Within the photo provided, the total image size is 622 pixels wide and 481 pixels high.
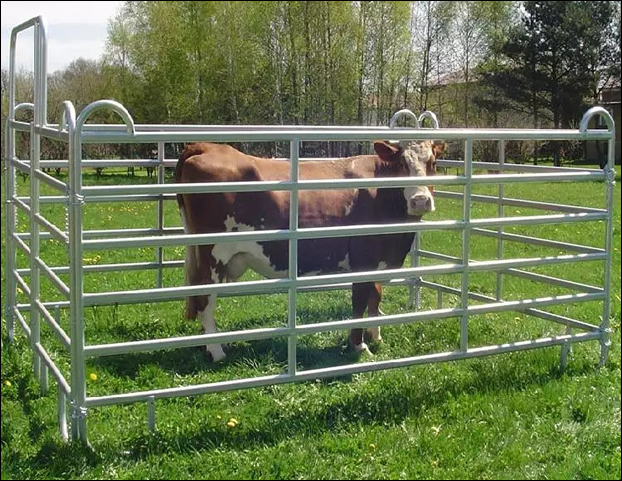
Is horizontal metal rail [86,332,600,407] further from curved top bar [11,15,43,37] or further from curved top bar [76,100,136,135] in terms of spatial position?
curved top bar [11,15,43,37]

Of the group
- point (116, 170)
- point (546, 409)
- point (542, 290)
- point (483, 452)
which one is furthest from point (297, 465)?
point (542, 290)

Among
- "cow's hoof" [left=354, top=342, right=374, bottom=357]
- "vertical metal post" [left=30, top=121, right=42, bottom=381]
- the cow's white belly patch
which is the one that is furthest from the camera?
"cow's hoof" [left=354, top=342, right=374, bottom=357]

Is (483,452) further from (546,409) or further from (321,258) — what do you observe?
(321,258)

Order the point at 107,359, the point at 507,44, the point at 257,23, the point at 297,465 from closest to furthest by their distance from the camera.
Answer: the point at 297,465 → the point at 107,359 → the point at 257,23 → the point at 507,44

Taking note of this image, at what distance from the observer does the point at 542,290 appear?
8188 millimetres

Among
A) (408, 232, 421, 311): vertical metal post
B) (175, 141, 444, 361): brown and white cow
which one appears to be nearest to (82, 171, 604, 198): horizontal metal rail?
(175, 141, 444, 361): brown and white cow

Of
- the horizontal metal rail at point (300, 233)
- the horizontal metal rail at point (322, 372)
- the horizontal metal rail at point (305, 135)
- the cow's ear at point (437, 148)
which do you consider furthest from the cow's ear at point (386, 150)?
the horizontal metal rail at point (322, 372)

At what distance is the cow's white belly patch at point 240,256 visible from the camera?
5547 millimetres

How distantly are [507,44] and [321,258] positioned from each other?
42.3 feet

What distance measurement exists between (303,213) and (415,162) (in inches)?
35.1

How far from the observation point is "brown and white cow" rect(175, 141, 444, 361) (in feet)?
18.1

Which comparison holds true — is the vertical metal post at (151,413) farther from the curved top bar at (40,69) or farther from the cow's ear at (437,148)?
the cow's ear at (437,148)

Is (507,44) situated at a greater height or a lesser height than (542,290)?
greater

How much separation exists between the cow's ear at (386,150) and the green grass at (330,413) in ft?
4.59
